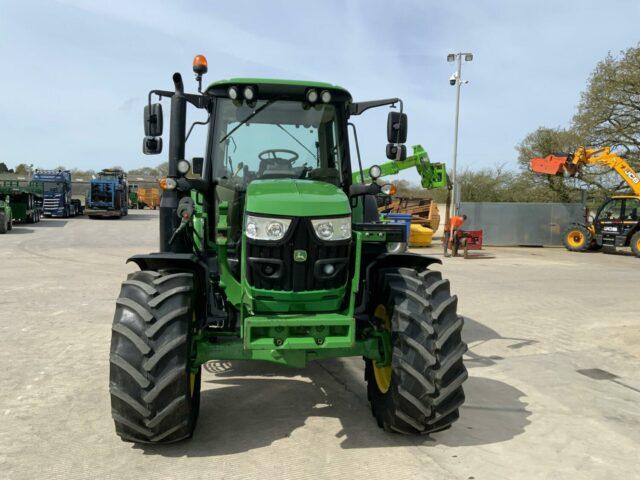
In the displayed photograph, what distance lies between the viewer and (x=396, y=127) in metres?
5.00

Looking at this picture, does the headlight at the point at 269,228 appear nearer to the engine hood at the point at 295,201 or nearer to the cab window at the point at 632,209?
the engine hood at the point at 295,201

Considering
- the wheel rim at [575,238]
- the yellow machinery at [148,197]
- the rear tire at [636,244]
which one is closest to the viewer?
the rear tire at [636,244]

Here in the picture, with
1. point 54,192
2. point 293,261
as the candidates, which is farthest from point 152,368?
point 54,192

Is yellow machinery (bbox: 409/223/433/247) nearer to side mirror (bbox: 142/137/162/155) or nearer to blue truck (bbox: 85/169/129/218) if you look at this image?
side mirror (bbox: 142/137/162/155)

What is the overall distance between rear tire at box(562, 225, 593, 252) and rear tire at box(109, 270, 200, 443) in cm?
2062

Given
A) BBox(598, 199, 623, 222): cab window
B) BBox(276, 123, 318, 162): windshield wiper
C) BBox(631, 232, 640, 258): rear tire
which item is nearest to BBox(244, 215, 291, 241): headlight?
BBox(276, 123, 318, 162): windshield wiper

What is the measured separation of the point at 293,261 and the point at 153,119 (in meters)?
2.01

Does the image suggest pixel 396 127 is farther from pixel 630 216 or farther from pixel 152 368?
pixel 630 216

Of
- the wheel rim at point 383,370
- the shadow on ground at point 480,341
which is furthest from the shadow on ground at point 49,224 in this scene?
the wheel rim at point 383,370

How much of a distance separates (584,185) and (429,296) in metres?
28.9

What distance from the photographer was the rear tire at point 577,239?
20953mm

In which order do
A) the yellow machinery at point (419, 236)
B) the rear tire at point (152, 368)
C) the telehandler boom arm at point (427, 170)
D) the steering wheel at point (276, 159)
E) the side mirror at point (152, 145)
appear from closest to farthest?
the rear tire at point (152, 368)
the steering wheel at point (276, 159)
the side mirror at point (152, 145)
the telehandler boom arm at point (427, 170)
the yellow machinery at point (419, 236)

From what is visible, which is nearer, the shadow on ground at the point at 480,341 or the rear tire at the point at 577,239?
the shadow on ground at the point at 480,341

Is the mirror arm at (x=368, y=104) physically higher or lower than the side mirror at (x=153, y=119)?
higher
